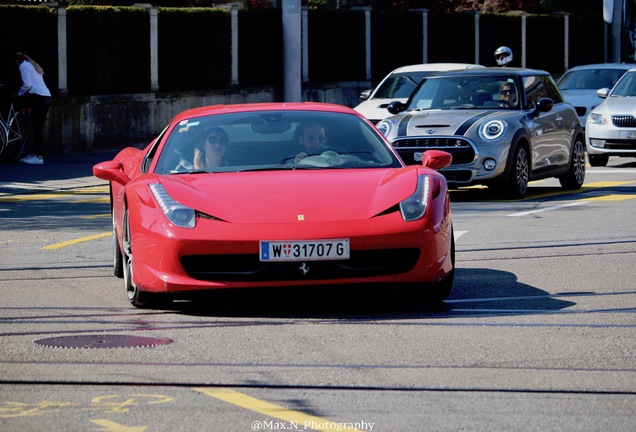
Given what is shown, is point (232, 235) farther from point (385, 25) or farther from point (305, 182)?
point (385, 25)

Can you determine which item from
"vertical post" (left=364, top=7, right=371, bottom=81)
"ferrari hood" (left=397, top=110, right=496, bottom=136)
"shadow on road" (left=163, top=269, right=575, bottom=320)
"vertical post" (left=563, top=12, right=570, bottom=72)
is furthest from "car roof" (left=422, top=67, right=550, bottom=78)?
"vertical post" (left=563, top=12, right=570, bottom=72)

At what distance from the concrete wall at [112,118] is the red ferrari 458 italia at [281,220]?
55.4 feet

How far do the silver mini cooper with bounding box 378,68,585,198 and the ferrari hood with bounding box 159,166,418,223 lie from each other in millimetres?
7858

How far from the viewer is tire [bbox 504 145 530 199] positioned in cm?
1761

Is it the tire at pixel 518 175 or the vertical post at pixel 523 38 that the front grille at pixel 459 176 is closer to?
the tire at pixel 518 175

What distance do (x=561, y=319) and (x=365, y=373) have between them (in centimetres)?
202

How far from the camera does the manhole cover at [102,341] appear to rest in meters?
7.76

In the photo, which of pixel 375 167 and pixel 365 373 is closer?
pixel 365 373

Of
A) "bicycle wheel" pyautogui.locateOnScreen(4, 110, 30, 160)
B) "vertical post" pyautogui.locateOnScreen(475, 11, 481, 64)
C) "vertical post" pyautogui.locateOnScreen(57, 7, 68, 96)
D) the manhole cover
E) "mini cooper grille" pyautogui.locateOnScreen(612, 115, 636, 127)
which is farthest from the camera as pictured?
"vertical post" pyautogui.locateOnScreen(475, 11, 481, 64)

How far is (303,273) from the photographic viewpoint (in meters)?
8.66

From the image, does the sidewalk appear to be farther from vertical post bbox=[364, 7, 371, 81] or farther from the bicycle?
vertical post bbox=[364, 7, 371, 81]

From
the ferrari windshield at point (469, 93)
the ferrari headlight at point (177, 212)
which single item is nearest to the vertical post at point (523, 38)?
the ferrari windshield at point (469, 93)

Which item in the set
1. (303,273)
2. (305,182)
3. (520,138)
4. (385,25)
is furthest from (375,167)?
(385,25)

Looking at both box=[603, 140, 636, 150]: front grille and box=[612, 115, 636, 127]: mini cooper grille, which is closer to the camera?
box=[603, 140, 636, 150]: front grille
